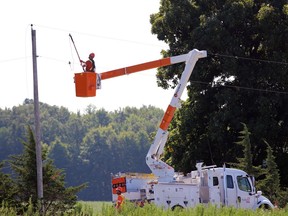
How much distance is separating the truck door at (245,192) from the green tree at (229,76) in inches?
547

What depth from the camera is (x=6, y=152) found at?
14388cm

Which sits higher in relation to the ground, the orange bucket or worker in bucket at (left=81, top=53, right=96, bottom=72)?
worker in bucket at (left=81, top=53, right=96, bottom=72)

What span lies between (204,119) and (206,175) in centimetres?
1825

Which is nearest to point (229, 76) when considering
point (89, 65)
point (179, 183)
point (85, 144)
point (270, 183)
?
point (270, 183)

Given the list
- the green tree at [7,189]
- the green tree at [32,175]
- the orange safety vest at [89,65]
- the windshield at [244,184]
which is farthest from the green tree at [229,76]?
the green tree at [7,189]

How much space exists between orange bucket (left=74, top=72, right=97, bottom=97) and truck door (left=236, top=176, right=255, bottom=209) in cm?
678

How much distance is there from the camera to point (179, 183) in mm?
28094

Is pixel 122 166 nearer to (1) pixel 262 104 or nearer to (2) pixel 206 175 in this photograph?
(1) pixel 262 104

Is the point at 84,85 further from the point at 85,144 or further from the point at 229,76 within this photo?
the point at 85,144

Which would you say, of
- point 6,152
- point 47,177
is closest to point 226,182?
point 47,177

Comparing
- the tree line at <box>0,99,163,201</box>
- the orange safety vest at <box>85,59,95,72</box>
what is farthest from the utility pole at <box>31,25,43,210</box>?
the tree line at <box>0,99,163,201</box>

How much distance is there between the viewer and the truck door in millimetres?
29555

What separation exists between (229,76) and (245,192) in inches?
665

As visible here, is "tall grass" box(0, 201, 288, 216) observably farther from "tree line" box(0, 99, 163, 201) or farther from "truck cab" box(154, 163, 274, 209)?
"tree line" box(0, 99, 163, 201)
